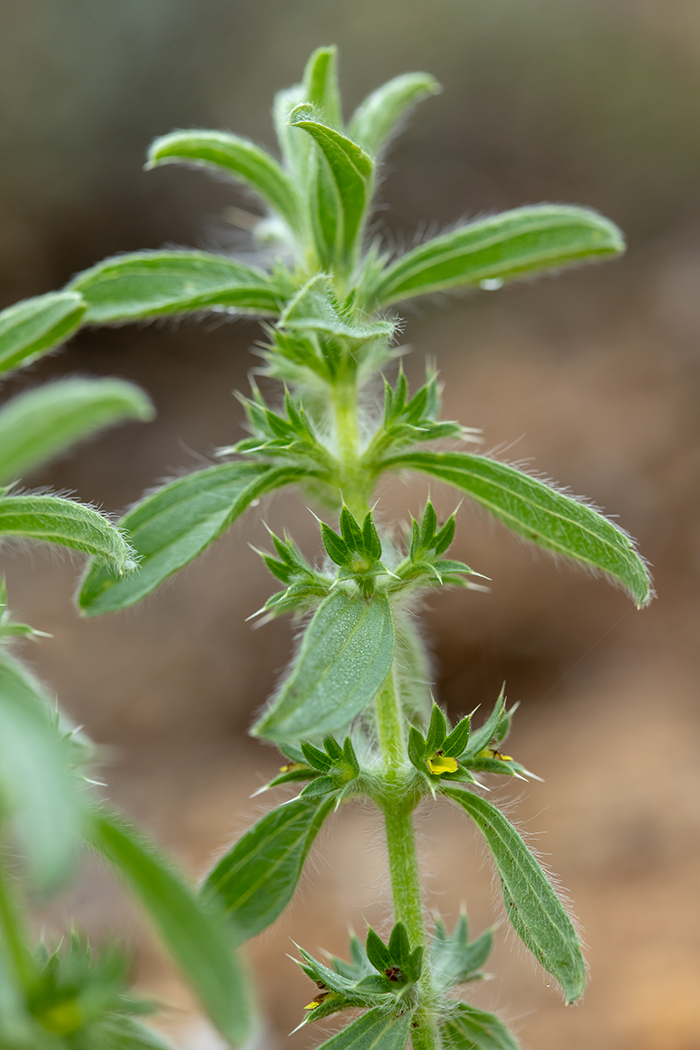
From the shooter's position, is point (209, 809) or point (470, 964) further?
point (209, 809)

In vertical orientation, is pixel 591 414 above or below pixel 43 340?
above

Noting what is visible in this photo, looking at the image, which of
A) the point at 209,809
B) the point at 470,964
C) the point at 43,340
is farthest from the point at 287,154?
the point at 209,809

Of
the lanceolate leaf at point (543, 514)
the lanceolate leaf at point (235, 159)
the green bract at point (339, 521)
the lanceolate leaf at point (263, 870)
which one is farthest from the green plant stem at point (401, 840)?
the lanceolate leaf at point (235, 159)

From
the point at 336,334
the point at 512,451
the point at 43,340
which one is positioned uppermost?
the point at 512,451

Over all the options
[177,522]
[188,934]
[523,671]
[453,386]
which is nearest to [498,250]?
[177,522]

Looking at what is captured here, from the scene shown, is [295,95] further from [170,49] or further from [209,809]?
[170,49]

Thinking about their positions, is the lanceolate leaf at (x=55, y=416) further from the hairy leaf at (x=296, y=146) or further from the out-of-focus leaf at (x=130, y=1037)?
the out-of-focus leaf at (x=130, y=1037)
